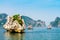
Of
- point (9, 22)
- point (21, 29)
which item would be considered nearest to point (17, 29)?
point (21, 29)

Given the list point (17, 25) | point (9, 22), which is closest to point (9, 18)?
point (9, 22)

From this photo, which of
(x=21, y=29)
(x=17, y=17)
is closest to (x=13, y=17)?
(x=17, y=17)

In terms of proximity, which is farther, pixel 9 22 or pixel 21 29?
pixel 9 22

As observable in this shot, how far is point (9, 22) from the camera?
458 feet

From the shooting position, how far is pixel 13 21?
136 meters

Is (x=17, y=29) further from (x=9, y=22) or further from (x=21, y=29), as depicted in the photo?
(x=9, y=22)

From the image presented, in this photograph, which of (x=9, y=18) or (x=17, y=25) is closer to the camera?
(x=17, y=25)

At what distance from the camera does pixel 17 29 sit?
131 meters

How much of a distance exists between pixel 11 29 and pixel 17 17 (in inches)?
300

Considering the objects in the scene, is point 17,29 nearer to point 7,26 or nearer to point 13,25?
point 13,25

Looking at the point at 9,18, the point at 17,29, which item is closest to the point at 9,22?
the point at 9,18

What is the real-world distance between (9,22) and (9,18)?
211 cm

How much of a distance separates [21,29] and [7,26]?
14.1 meters

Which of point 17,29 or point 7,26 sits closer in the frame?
point 17,29
